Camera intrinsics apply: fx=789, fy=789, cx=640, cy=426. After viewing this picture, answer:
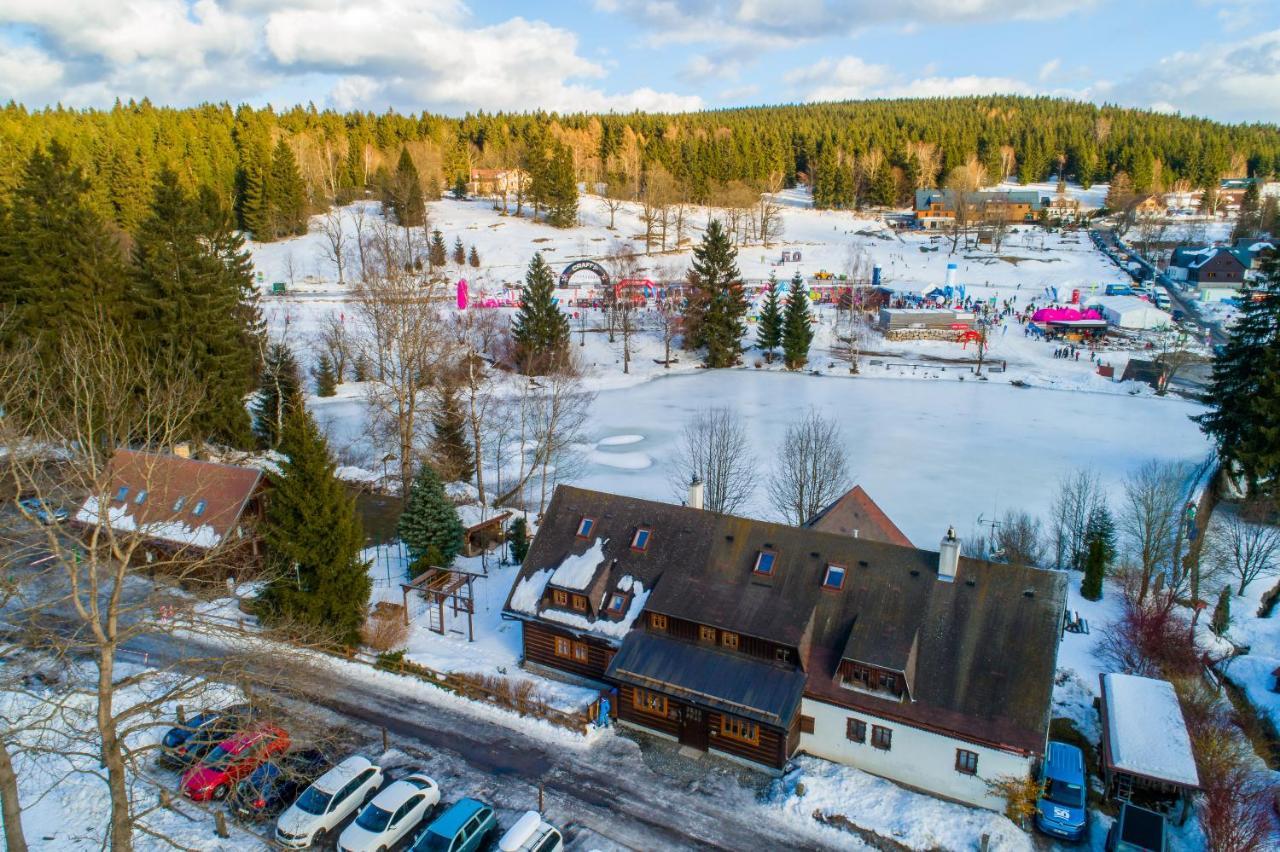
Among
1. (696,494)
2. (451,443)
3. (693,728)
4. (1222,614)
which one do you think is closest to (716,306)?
(451,443)

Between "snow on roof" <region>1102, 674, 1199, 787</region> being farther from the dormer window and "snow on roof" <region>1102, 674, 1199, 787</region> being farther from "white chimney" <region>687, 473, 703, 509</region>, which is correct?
"white chimney" <region>687, 473, 703, 509</region>

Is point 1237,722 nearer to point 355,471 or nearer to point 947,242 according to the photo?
point 355,471

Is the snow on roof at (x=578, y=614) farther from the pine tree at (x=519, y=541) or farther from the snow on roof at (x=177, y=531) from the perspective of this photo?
the snow on roof at (x=177, y=531)

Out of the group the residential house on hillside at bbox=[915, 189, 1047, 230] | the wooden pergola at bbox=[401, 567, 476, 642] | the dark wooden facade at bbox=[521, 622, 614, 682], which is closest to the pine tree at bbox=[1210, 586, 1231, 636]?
the dark wooden facade at bbox=[521, 622, 614, 682]

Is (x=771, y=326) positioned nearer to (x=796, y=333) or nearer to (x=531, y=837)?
(x=796, y=333)

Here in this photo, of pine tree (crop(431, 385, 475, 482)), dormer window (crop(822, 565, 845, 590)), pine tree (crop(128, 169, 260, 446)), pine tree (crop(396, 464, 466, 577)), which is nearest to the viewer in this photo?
dormer window (crop(822, 565, 845, 590))
